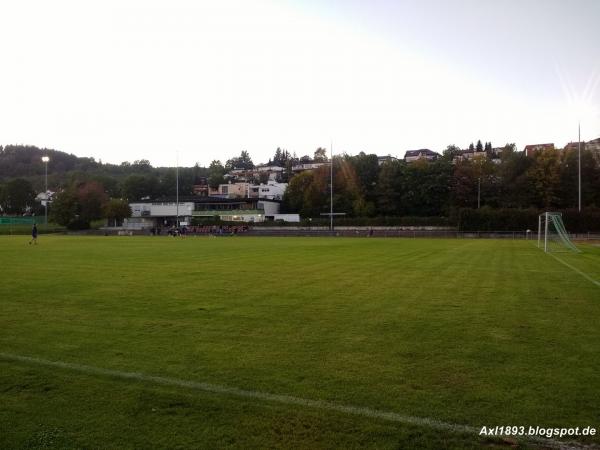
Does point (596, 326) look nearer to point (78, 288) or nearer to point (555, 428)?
point (555, 428)

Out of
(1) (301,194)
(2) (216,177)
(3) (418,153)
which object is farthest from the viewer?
(3) (418,153)

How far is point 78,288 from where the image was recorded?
A: 459 inches

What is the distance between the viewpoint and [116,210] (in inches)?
3531

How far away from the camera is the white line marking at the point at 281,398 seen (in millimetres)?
3795

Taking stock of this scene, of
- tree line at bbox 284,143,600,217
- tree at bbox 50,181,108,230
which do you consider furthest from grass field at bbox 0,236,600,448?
tree at bbox 50,181,108,230

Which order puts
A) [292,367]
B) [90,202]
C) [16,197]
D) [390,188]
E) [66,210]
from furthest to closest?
[16,197] < [90,202] < [66,210] < [390,188] < [292,367]

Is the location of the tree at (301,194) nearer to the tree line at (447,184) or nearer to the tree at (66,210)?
the tree line at (447,184)

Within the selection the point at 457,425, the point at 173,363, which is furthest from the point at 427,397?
the point at 173,363

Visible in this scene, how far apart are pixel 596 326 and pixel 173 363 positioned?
679 cm

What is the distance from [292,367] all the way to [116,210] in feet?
303

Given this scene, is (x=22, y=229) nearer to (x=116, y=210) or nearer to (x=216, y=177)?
(x=116, y=210)

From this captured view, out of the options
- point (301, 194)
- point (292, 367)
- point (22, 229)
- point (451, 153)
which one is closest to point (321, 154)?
point (301, 194)

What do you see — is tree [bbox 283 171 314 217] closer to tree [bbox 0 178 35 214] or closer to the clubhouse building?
the clubhouse building

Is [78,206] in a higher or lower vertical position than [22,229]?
higher
